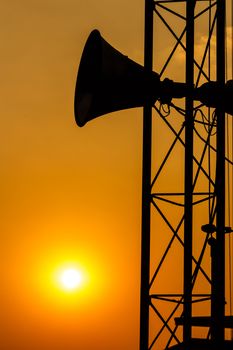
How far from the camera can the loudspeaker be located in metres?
11.7

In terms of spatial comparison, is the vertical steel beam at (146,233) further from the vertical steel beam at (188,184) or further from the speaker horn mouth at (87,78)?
the speaker horn mouth at (87,78)

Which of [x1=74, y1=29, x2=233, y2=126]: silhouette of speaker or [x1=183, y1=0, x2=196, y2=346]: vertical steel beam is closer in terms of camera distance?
[x1=74, y1=29, x2=233, y2=126]: silhouette of speaker

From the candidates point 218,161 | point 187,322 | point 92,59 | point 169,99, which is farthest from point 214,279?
point 92,59

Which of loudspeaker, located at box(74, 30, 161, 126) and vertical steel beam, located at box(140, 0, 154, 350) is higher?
loudspeaker, located at box(74, 30, 161, 126)

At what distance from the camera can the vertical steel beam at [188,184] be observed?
12125 millimetres

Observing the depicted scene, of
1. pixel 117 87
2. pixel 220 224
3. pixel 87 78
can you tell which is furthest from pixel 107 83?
pixel 220 224

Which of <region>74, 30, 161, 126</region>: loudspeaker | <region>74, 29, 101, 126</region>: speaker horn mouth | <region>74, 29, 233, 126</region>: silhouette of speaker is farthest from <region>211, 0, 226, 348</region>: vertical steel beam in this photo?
<region>74, 29, 101, 126</region>: speaker horn mouth

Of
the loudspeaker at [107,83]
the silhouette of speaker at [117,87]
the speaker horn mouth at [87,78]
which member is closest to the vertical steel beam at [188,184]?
the silhouette of speaker at [117,87]

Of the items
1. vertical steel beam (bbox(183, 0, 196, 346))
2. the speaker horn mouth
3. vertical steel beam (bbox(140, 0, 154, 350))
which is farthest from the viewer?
vertical steel beam (bbox(140, 0, 154, 350))

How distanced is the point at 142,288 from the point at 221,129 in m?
2.62

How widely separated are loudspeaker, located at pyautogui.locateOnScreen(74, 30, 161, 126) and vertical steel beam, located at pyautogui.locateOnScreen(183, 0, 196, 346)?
0.53 m

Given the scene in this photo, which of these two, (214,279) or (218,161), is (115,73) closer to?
(218,161)

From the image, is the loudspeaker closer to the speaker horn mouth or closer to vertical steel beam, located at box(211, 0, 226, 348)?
the speaker horn mouth

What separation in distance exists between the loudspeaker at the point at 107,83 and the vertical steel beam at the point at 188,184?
0.53 metres
